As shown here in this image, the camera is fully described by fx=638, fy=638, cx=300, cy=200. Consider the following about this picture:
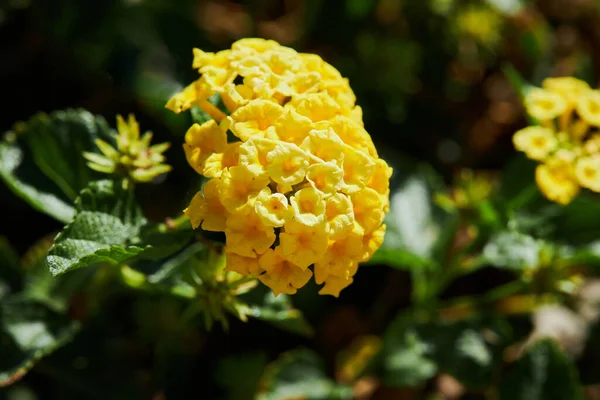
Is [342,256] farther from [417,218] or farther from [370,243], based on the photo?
[417,218]

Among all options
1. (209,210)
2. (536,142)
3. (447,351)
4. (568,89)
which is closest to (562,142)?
(536,142)

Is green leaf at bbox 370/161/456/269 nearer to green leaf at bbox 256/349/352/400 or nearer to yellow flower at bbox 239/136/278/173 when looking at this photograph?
green leaf at bbox 256/349/352/400

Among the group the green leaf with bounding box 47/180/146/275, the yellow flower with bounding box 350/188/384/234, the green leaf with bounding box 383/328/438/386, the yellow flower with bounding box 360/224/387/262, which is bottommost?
the green leaf with bounding box 383/328/438/386

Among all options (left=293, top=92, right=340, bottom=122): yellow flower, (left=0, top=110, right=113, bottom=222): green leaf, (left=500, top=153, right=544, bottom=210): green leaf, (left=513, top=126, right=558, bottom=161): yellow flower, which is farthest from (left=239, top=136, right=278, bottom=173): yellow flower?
(left=500, top=153, right=544, bottom=210): green leaf

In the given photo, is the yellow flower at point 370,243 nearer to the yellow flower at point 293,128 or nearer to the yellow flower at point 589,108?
the yellow flower at point 293,128

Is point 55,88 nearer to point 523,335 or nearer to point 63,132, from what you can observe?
point 63,132

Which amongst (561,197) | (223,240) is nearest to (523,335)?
(561,197)
